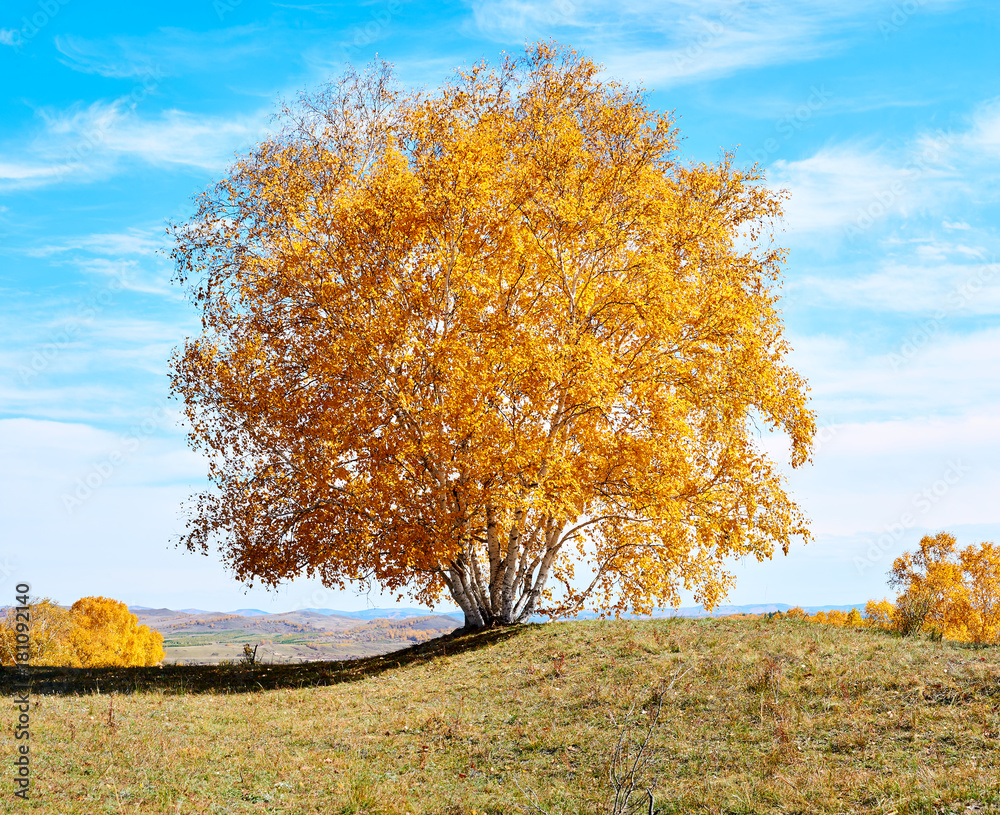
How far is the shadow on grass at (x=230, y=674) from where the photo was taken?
707 inches

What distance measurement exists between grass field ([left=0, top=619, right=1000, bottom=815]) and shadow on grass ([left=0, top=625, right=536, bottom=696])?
1102 millimetres

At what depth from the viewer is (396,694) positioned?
15.7 m

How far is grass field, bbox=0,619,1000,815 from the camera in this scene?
28.2ft

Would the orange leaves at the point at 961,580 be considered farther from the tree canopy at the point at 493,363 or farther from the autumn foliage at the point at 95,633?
the autumn foliage at the point at 95,633

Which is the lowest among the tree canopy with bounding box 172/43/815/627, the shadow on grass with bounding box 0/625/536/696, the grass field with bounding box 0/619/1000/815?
the shadow on grass with bounding box 0/625/536/696

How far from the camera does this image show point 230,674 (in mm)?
20438

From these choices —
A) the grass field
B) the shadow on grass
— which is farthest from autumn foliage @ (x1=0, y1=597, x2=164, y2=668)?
the grass field

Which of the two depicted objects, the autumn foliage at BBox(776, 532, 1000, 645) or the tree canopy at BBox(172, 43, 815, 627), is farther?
the autumn foliage at BBox(776, 532, 1000, 645)

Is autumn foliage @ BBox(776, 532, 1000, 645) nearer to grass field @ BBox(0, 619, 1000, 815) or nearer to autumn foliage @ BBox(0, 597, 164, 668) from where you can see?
grass field @ BBox(0, 619, 1000, 815)

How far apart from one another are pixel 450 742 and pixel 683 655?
526 cm

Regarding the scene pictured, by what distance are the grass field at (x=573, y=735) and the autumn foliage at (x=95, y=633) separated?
43907 millimetres

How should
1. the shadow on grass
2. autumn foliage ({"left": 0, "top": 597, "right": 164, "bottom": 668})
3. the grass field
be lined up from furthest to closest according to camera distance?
autumn foliage ({"left": 0, "top": 597, "right": 164, "bottom": 668}) < the shadow on grass < the grass field

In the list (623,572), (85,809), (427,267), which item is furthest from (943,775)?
(427,267)

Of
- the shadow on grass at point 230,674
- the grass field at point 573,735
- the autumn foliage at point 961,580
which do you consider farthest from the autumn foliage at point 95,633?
the autumn foliage at point 961,580
